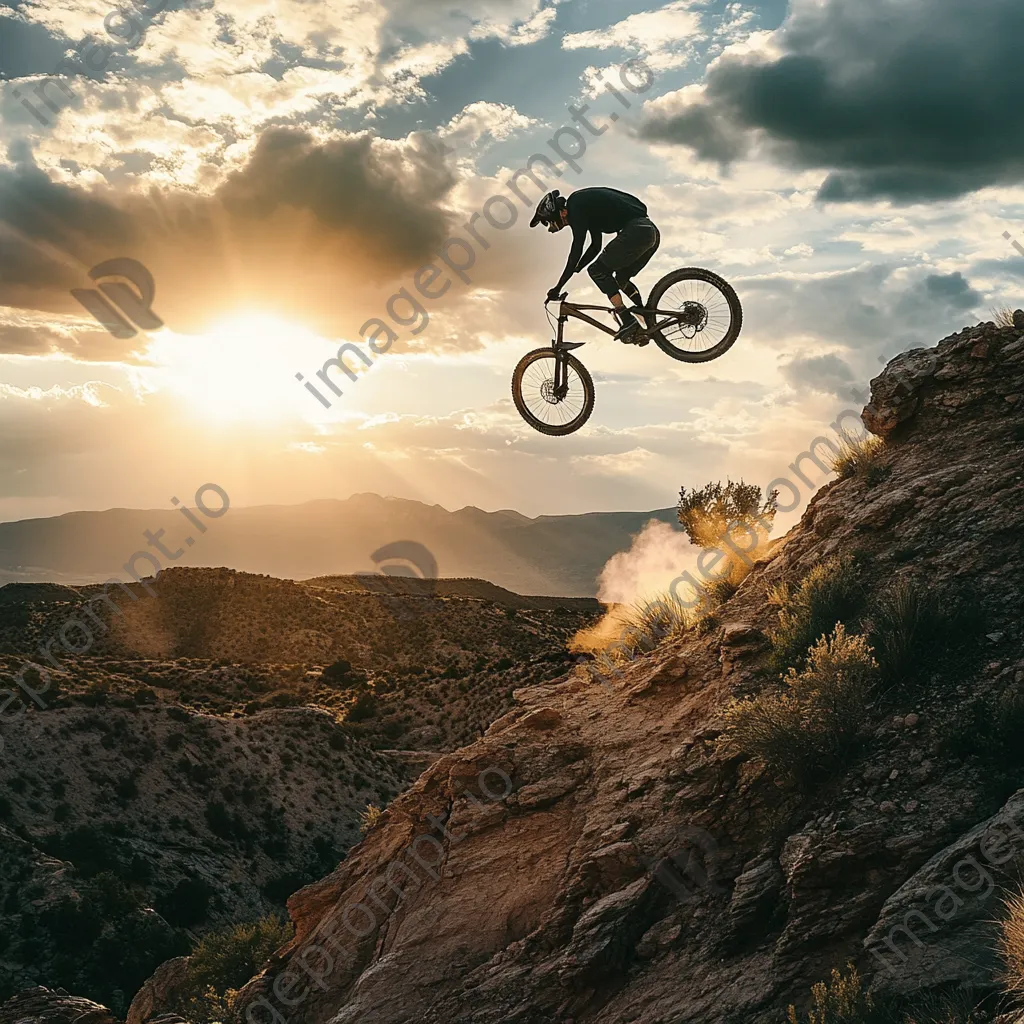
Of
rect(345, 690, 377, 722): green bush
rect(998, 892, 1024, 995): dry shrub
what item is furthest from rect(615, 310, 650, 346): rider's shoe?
rect(345, 690, 377, 722): green bush

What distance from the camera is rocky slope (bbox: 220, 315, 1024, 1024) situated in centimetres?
1025

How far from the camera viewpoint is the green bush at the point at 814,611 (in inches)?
580

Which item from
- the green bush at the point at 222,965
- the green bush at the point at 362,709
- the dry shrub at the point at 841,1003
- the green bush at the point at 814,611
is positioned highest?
the green bush at the point at 814,611

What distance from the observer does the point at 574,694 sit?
19.7 metres

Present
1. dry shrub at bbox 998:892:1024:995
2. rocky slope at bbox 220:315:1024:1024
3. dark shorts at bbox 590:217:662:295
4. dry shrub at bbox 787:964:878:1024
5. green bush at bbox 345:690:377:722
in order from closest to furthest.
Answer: dry shrub at bbox 998:892:1024:995 → dry shrub at bbox 787:964:878:1024 → rocky slope at bbox 220:315:1024:1024 → dark shorts at bbox 590:217:662:295 → green bush at bbox 345:690:377:722

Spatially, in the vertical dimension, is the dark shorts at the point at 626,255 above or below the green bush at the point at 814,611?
above

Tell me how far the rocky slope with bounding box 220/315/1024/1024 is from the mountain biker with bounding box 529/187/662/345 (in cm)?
714

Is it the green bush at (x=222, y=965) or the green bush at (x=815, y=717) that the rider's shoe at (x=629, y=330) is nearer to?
the green bush at (x=815, y=717)

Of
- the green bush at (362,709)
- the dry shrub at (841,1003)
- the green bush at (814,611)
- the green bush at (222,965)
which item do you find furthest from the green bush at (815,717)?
the green bush at (362,709)

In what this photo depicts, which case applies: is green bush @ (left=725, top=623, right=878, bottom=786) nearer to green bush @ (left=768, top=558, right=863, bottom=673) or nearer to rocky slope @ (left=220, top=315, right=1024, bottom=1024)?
rocky slope @ (left=220, top=315, right=1024, bottom=1024)

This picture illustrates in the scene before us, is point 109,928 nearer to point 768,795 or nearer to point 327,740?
point 327,740

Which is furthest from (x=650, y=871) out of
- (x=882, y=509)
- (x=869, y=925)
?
(x=882, y=509)

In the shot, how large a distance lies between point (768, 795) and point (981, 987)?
4284 millimetres

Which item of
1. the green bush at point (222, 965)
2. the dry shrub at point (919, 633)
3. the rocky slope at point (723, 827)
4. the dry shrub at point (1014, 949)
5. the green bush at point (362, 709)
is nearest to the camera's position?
the dry shrub at point (1014, 949)
